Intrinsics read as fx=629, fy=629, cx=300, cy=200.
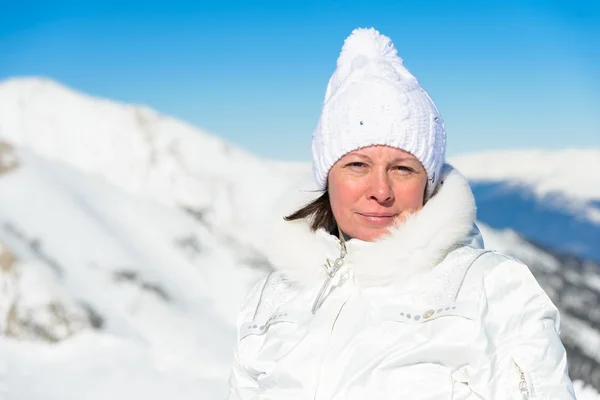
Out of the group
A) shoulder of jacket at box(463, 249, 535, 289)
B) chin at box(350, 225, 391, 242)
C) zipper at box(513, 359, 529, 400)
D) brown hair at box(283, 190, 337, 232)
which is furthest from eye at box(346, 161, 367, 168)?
zipper at box(513, 359, 529, 400)

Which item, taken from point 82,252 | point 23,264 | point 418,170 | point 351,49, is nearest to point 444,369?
point 418,170

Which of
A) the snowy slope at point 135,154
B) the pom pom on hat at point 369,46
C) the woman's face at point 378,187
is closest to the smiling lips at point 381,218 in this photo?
the woman's face at point 378,187

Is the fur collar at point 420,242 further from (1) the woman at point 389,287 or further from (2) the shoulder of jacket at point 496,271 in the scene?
(2) the shoulder of jacket at point 496,271

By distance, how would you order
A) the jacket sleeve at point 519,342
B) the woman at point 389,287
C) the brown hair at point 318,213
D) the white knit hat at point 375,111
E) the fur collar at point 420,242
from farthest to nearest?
1. the brown hair at point 318,213
2. the white knit hat at point 375,111
3. the fur collar at point 420,242
4. the woman at point 389,287
5. the jacket sleeve at point 519,342

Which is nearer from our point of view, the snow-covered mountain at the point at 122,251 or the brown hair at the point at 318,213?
the brown hair at the point at 318,213

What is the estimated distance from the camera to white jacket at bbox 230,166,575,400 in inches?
73.9

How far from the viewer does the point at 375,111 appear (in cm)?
223

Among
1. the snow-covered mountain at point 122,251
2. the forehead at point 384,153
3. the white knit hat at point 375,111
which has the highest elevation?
the white knit hat at point 375,111

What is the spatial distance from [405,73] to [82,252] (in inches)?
723

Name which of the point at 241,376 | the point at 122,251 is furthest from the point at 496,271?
the point at 122,251

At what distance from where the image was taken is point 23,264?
1641cm

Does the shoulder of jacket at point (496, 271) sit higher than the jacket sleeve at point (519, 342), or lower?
higher

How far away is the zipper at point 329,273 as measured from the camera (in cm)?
228

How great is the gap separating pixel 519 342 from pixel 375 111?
91 centimetres
